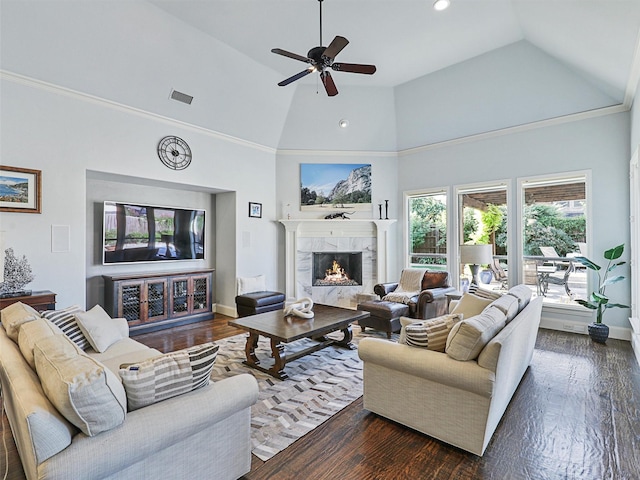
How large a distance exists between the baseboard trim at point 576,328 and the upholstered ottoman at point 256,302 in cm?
431

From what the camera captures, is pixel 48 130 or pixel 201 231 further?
pixel 201 231

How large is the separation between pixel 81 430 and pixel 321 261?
558 centimetres

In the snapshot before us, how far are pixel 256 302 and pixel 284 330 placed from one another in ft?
6.70

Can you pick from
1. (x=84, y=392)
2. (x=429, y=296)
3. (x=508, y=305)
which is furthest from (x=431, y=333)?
(x=429, y=296)

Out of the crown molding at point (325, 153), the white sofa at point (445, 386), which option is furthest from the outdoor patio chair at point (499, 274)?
the white sofa at point (445, 386)

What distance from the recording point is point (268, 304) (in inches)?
217

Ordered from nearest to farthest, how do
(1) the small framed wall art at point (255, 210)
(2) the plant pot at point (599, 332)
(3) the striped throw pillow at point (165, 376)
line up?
(3) the striped throw pillow at point (165, 376) → (2) the plant pot at point (599, 332) → (1) the small framed wall art at point (255, 210)

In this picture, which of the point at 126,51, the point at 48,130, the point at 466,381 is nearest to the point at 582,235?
the point at 466,381

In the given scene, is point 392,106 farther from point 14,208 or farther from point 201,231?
point 14,208

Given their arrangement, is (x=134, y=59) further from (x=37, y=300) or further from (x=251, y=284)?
(x=251, y=284)

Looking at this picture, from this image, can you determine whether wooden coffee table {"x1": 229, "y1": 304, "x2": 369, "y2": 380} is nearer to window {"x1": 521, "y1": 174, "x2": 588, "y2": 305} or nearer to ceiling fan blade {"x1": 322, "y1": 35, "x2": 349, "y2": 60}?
ceiling fan blade {"x1": 322, "y1": 35, "x2": 349, "y2": 60}

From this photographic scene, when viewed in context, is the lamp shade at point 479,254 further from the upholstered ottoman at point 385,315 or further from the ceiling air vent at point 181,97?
the ceiling air vent at point 181,97

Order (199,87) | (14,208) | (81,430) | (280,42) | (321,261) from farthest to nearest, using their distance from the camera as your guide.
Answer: (321,261), (199,87), (280,42), (14,208), (81,430)

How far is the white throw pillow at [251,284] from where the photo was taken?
5.72 m
